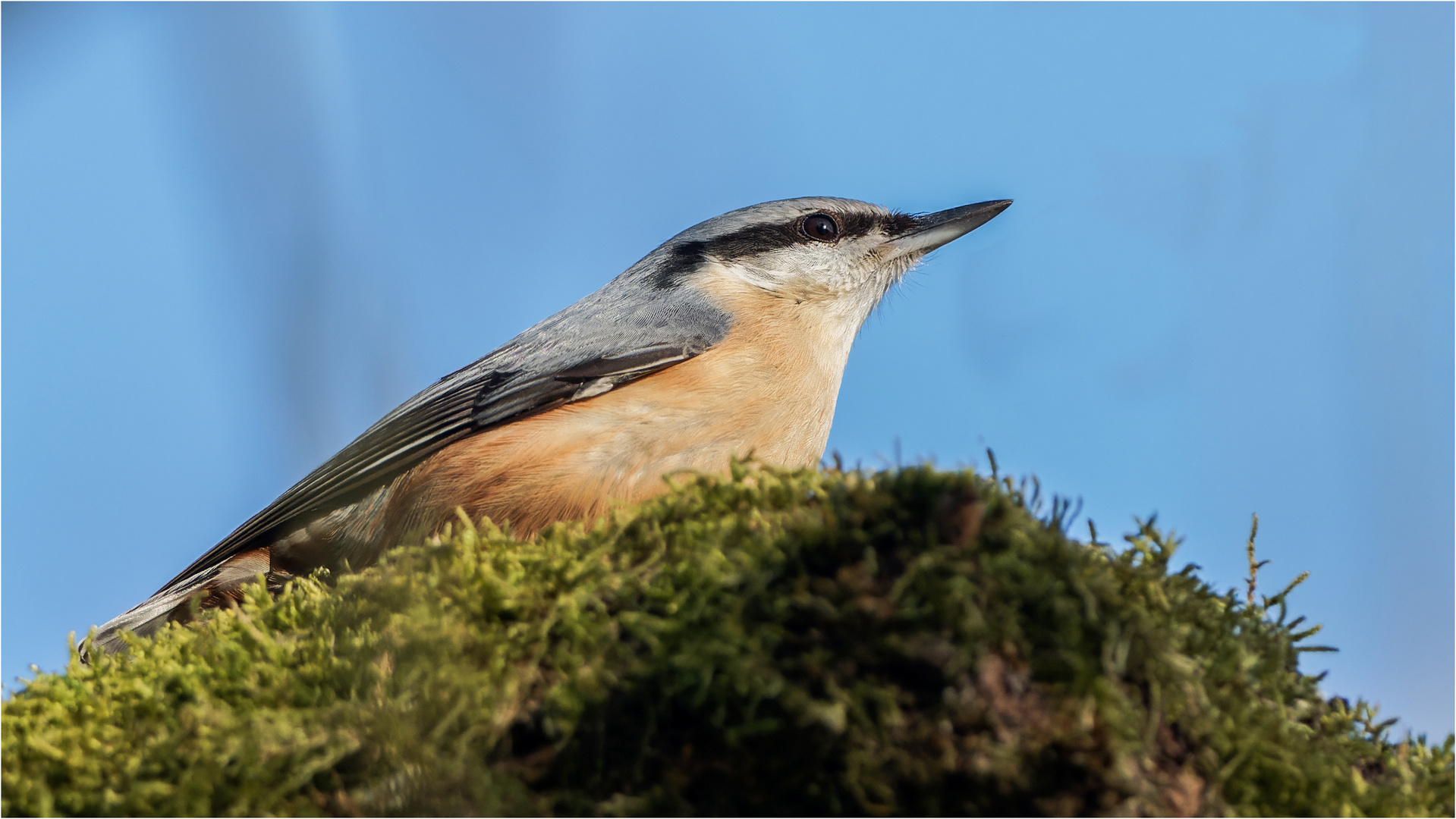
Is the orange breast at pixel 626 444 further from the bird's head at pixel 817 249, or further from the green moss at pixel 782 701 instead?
the green moss at pixel 782 701

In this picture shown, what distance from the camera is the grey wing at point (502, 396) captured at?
13.1 feet

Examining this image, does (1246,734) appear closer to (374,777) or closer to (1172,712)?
(1172,712)

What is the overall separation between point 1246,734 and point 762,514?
93 centimetres

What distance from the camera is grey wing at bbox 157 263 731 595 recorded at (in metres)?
3.99

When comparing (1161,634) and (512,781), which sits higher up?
(1161,634)

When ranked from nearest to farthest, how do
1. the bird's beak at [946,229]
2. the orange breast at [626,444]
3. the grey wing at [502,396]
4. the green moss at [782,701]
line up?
Result: 1. the green moss at [782,701]
2. the orange breast at [626,444]
3. the grey wing at [502,396]
4. the bird's beak at [946,229]

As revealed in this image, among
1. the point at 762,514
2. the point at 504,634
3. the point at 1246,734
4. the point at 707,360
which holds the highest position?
the point at 707,360

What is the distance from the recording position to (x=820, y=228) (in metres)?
5.10

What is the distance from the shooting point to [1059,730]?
1.45 meters

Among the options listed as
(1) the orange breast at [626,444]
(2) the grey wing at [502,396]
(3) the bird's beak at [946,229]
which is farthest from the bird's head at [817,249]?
(1) the orange breast at [626,444]

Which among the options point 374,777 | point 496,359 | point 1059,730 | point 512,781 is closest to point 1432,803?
point 1059,730

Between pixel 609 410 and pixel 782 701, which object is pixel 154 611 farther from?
pixel 782 701

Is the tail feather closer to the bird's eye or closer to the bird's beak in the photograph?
the bird's eye

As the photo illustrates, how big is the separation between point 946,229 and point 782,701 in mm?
3920
